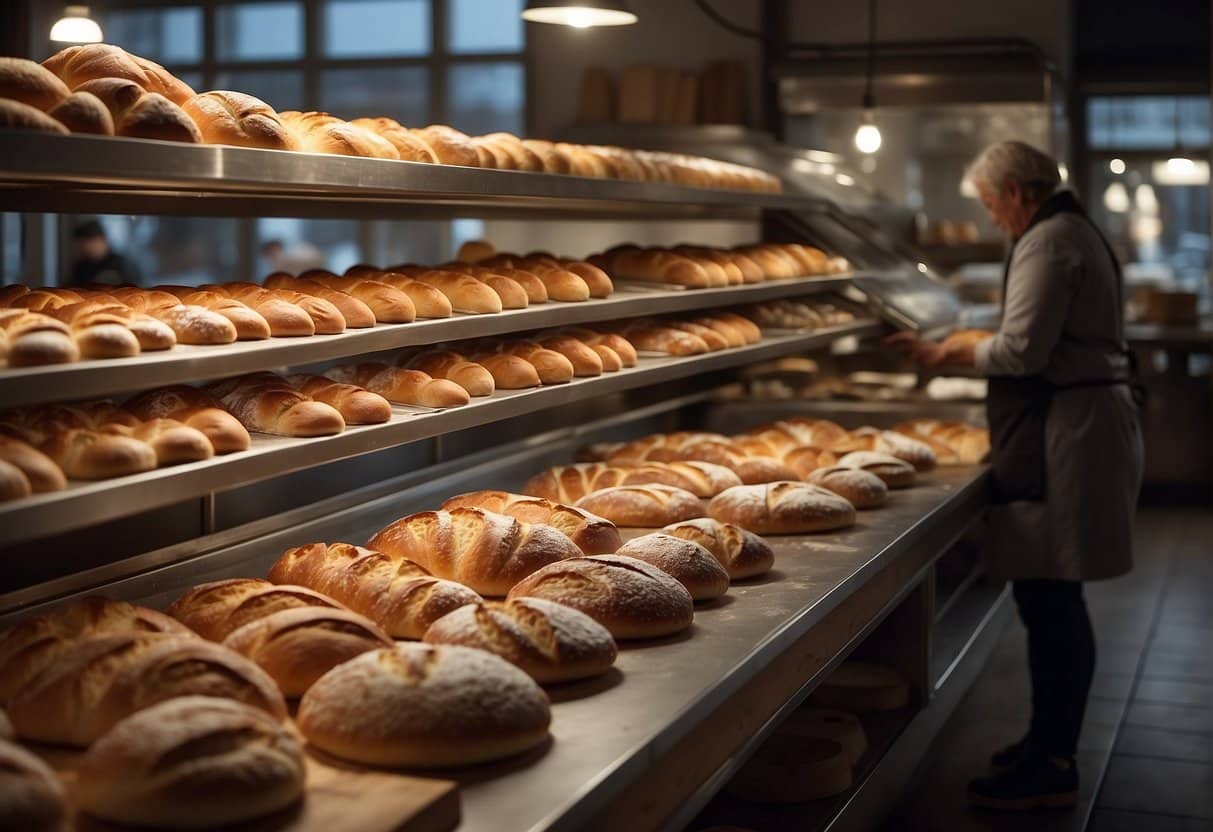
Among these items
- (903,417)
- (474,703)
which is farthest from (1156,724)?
(474,703)

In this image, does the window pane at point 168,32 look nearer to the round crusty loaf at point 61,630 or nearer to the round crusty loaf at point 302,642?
the round crusty loaf at point 61,630

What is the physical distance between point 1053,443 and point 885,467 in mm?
559

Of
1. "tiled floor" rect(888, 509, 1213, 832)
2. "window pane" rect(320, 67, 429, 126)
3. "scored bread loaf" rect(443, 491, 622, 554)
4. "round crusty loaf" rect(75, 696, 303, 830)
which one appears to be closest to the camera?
"round crusty loaf" rect(75, 696, 303, 830)

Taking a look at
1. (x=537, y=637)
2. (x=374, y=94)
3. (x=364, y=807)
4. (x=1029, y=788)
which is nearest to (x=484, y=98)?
(x=374, y=94)

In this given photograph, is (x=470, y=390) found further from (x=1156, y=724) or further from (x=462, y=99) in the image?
(x=462, y=99)

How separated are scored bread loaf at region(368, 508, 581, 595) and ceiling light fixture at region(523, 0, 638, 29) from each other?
153 centimetres

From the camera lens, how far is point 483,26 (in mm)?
10320

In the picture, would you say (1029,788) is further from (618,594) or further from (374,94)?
(374,94)

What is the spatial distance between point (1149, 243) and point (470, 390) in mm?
9999

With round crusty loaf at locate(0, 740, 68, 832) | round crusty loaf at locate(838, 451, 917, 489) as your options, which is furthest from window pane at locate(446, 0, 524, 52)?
round crusty loaf at locate(0, 740, 68, 832)

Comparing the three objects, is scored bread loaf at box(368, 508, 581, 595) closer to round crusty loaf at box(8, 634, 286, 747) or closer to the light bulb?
round crusty loaf at box(8, 634, 286, 747)

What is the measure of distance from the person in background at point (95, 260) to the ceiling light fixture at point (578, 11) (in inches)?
211

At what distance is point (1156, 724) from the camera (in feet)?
15.2

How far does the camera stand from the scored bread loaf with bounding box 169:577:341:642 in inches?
88.4
